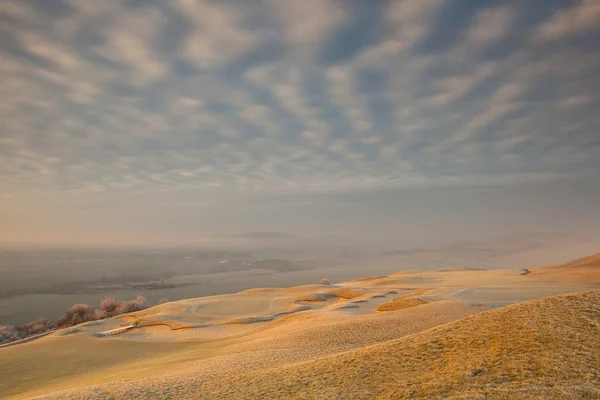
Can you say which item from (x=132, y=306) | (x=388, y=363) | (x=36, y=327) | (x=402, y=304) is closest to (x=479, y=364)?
(x=388, y=363)

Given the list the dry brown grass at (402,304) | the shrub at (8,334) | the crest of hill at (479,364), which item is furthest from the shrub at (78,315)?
the crest of hill at (479,364)

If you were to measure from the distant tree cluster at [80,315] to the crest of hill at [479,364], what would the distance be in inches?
1882

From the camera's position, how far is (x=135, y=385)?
41.8 feet

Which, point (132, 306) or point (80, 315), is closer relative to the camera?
point (80, 315)

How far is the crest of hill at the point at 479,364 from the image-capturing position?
25.9 ft

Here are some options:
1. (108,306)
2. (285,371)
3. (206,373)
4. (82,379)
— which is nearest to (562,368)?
(285,371)

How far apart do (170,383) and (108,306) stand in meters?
48.7

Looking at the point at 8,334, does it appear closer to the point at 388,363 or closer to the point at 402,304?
the point at 402,304

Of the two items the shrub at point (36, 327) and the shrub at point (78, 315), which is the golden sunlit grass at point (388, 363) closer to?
the shrub at point (36, 327)

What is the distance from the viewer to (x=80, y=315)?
5234cm

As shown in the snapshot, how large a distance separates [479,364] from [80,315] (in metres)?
57.2

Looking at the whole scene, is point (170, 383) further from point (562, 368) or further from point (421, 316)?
point (421, 316)

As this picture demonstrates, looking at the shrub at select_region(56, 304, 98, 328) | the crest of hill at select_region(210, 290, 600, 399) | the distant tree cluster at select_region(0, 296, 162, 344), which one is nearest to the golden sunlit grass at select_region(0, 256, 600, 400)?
the crest of hill at select_region(210, 290, 600, 399)

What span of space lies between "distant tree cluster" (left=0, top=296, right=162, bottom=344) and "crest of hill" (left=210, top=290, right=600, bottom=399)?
1882 inches
